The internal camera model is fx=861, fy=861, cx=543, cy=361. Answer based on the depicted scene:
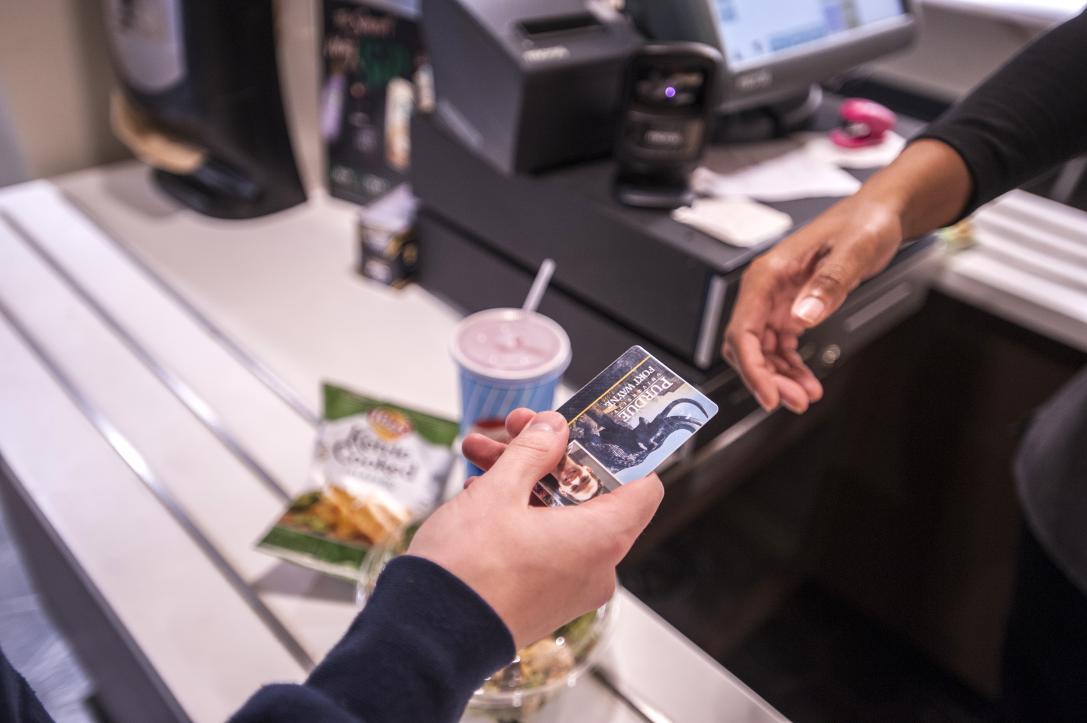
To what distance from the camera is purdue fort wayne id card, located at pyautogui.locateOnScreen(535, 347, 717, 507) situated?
0.58m

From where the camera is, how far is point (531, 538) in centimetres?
53

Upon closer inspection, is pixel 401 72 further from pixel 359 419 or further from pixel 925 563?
pixel 925 563

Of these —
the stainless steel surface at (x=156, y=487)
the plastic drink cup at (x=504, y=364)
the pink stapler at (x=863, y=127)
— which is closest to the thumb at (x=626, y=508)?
the plastic drink cup at (x=504, y=364)

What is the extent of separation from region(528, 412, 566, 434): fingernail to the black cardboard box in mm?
806

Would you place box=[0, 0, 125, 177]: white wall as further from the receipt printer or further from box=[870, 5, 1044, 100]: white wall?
box=[870, 5, 1044, 100]: white wall

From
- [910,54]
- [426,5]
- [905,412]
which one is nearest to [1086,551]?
[905,412]

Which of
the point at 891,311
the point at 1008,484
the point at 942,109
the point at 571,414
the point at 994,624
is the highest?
the point at 571,414

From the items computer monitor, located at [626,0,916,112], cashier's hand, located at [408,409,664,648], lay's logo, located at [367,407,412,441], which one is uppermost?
computer monitor, located at [626,0,916,112]

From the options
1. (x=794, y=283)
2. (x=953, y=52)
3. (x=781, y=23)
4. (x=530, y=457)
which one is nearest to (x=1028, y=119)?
(x=794, y=283)

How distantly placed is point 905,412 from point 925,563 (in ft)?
1.00

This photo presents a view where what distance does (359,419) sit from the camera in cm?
93

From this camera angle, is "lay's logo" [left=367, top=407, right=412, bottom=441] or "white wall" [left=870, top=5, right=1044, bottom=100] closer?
"lay's logo" [left=367, top=407, right=412, bottom=441]

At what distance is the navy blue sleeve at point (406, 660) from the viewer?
49cm

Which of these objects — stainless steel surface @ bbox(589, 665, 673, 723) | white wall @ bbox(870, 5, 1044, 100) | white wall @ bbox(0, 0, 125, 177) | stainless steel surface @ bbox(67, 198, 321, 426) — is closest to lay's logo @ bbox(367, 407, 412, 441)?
stainless steel surface @ bbox(67, 198, 321, 426)
